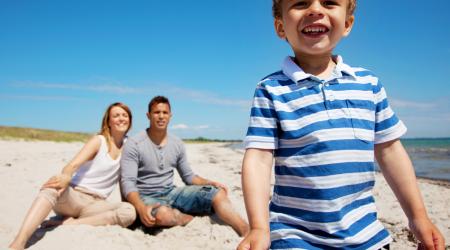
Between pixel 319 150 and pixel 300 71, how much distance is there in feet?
1.26

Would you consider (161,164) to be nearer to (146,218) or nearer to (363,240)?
(146,218)

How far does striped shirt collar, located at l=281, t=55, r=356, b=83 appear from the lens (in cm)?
162

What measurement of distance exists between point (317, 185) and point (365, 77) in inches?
24.0

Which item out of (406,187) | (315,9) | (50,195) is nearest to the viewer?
(315,9)

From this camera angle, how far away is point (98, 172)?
14.7ft

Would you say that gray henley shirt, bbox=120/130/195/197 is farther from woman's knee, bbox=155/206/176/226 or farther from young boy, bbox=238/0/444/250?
young boy, bbox=238/0/444/250

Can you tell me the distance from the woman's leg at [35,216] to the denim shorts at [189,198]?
116cm

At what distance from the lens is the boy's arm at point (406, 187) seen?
1591mm

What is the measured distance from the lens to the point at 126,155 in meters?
4.55

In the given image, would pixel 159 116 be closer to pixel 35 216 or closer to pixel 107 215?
pixel 107 215

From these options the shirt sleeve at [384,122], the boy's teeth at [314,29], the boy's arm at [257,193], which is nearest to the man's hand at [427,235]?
the shirt sleeve at [384,122]

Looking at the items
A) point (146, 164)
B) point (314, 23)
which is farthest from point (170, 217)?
point (314, 23)

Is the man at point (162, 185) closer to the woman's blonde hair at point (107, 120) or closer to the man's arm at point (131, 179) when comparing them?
the man's arm at point (131, 179)

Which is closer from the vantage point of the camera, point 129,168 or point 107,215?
point 107,215
